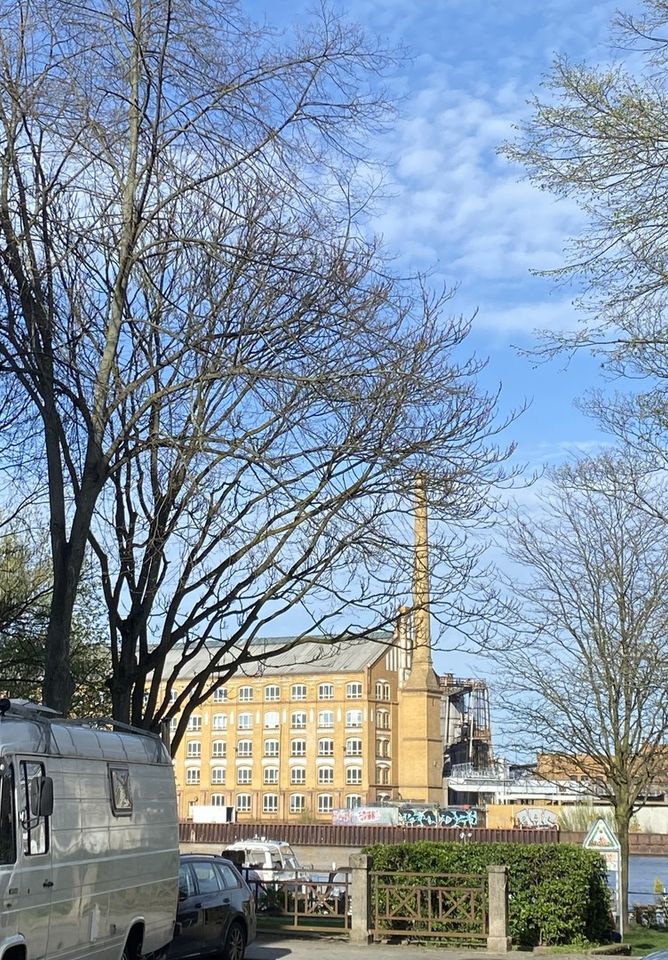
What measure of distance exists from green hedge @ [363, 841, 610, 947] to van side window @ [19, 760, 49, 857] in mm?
12517

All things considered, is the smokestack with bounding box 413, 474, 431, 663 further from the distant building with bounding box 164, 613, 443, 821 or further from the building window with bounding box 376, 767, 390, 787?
the building window with bounding box 376, 767, 390, 787

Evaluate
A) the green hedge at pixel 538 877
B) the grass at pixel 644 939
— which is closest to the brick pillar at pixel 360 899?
the green hedge at pixel 538 877

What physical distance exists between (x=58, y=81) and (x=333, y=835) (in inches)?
2363

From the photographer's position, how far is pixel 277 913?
23.5 metres

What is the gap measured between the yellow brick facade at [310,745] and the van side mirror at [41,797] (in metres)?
77.9

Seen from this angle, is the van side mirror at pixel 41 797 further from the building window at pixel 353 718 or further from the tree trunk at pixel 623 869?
the building window at pixel 353 718

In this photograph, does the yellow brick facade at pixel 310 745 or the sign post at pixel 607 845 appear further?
the yellow brick facade at pixel 310 745

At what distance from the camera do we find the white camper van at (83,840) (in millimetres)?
9891

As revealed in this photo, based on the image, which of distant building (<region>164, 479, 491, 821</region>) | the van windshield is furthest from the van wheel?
distant building (<region>164, 479, 491, 821</region>)

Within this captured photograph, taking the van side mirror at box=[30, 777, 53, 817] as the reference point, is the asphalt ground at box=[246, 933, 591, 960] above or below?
below

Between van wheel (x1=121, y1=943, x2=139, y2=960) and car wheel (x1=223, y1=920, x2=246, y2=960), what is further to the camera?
car wheel (x1=223, y1=920, x2=246, y2=960)

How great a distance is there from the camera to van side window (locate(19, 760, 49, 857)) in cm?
995

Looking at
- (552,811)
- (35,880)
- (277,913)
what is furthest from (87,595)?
(552,811)

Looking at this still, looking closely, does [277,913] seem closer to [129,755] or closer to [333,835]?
[129,755]
